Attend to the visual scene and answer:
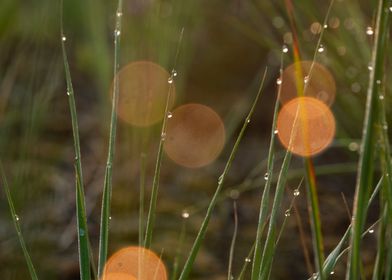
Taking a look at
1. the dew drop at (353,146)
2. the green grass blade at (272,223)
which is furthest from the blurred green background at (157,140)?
the green grass blade at (272,223)

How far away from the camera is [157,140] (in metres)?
1.66

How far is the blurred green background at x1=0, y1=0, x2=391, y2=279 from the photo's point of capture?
1.31 meters

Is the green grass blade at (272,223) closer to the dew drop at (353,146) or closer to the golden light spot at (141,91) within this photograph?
the dew drop at (353,146)

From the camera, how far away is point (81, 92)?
230 centimetres

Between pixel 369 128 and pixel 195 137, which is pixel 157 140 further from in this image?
pixel 369 128

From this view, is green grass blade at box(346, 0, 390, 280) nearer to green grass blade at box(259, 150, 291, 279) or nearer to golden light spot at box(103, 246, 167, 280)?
green grass blade at box(259, 150, 291, 279)

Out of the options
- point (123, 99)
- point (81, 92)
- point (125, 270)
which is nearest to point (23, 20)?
point (81, 92)

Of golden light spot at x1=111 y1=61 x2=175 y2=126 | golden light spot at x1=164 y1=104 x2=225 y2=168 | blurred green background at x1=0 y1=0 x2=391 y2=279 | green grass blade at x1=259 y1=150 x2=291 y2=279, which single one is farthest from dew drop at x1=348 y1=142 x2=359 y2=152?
green grass blade at x1=259 y1=150 x2=291 y2=279

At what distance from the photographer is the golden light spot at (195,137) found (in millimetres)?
1810

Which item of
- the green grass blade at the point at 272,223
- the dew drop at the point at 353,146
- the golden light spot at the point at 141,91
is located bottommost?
the green grass blade at the point at 272,223

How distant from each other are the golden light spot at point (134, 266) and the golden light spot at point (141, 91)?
0.30 meters

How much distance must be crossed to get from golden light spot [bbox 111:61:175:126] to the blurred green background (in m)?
0.03

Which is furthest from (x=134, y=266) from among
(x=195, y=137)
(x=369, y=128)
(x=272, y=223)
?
(x=195, y=137)

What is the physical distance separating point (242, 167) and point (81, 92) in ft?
2.44
